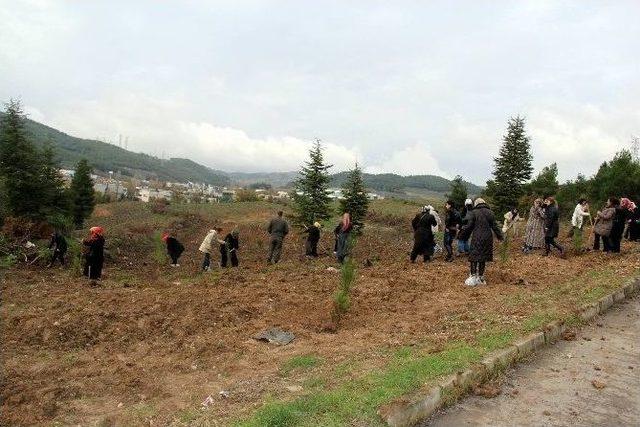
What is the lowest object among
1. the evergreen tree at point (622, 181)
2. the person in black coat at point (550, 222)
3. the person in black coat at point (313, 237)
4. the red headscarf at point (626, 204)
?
the person in black coat at point (313, 237)

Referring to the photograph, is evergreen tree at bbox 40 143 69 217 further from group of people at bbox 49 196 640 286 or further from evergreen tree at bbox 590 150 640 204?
evergreen tree at bbox 590 150 640 204

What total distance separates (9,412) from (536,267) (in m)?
10.3

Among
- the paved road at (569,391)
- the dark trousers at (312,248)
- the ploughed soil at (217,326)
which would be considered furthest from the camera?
the dark trousers at (312,248)

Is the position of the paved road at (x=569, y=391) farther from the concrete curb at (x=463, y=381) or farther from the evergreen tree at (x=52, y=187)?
the evergreen tree at (x=52, y=187)

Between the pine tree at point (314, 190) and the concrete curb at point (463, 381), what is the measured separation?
2170cm

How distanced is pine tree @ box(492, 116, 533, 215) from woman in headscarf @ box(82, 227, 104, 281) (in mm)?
37379

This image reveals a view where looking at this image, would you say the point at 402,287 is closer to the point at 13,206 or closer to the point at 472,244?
the point at 472,244

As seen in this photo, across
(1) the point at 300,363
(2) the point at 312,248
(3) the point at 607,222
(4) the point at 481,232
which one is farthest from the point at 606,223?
(1) the point at 300,363

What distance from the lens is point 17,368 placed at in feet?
22.8

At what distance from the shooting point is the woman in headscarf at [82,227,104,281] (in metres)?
13.0

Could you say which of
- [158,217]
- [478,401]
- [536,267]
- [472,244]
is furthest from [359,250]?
[158,217]

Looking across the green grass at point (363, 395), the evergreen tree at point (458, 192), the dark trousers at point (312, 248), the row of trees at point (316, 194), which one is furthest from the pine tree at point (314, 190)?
the green grass at point (363, 395)

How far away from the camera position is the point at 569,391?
502 cm

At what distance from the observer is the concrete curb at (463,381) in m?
4.30
